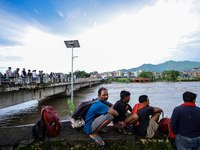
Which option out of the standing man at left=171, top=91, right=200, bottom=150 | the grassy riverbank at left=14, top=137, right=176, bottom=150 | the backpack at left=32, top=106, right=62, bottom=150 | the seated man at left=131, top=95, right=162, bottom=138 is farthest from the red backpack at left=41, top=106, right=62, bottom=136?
the standing man at left=171, top=91, right=200, bottom=150

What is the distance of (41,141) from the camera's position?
288 cm

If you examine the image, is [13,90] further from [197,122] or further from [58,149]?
[197,122]

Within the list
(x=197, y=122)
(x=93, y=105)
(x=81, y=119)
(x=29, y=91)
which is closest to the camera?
(x=197, y=122)

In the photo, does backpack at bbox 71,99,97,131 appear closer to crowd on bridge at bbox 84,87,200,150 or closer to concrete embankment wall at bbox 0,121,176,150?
crowd on bridge at bbox 84,87,200,150

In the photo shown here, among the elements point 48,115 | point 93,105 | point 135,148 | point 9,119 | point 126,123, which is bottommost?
point 9,119

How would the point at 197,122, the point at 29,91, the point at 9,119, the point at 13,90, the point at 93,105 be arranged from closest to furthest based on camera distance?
1. the point at 197,122
2. the point at 93,105
3. the point at 13,90
4. the point at 9,119
5. the point at 29,91

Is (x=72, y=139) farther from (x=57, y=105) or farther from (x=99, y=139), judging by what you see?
(x=57, y=105)

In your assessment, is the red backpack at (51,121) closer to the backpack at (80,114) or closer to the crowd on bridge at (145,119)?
the backpack at (80,114)

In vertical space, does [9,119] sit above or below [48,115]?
below

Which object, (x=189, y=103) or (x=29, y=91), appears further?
(x=29, y=91)

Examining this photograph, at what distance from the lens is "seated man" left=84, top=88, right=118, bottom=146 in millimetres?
2693

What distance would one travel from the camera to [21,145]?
2.77m

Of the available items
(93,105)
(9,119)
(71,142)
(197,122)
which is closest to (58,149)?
(71,142)

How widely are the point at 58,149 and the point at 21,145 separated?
0.74 meters
